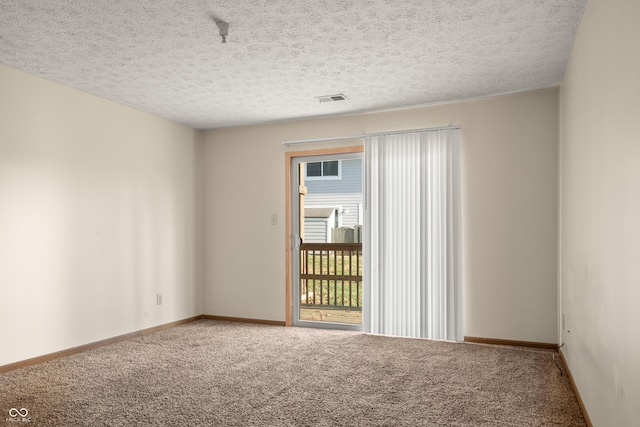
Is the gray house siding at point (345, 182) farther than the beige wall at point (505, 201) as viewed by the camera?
Yes

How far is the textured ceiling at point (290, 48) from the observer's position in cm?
262

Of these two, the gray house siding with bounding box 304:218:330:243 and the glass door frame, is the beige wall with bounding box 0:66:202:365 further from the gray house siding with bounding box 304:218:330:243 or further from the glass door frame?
the gray house siding with bounding box 304:218:330:243

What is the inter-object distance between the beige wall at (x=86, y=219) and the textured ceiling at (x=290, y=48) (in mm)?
335

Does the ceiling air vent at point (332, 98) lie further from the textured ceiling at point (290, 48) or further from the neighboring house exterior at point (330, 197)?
the neighboring house exterior at point (330, 197)

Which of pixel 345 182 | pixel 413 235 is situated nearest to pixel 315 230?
pixel 345 182

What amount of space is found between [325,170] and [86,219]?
2.42 meters

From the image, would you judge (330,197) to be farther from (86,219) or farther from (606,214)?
(606,214)

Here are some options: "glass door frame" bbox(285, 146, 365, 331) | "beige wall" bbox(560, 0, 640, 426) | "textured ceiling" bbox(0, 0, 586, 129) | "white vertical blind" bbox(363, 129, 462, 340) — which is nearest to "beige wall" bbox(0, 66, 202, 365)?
"textured ceiling" bbox(0, 0, 586, 129)

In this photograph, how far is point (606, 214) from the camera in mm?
2066

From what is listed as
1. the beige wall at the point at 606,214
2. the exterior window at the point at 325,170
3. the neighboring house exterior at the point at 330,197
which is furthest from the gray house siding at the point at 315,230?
the beige wall at the point at 606,214

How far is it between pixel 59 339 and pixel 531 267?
407cm

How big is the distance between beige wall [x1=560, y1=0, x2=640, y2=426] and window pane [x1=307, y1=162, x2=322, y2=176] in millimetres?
2613

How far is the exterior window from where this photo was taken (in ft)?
16.8

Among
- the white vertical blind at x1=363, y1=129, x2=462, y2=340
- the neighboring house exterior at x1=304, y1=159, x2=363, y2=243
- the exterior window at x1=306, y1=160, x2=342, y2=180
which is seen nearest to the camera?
the white vertical blind at x1=363, y1=129, x2=462, y2=340
